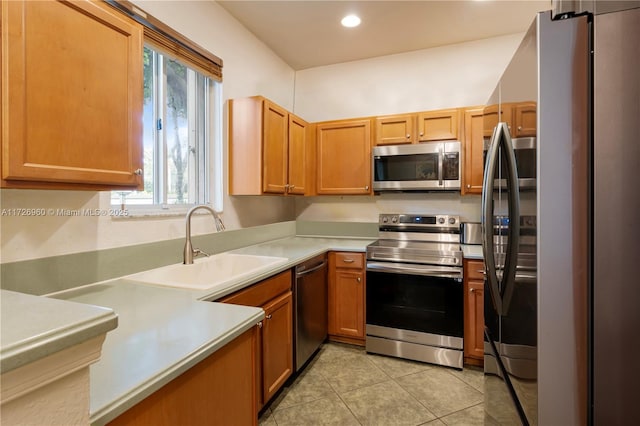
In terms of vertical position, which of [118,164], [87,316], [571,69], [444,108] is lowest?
[87,316]

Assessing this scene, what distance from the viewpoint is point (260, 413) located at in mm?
1785

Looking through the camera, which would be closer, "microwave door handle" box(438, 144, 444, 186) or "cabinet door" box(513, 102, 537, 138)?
"cabinet door" box(513, 102, 537, 138)

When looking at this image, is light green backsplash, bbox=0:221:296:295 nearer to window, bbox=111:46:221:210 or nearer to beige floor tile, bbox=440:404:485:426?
window, bbox=111:46:221:210

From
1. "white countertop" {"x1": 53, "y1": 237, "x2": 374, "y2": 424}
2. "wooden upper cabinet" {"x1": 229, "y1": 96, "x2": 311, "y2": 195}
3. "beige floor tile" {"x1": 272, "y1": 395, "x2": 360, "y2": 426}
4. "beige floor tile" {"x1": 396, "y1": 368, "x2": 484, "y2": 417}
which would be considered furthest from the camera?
"wooden upper cabinet" {"x1": 229, "y1": 96, "x2": 311, "y2": 195}

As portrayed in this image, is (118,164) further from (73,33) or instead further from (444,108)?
(444,108)

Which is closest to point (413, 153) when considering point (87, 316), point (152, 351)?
point (152, 351)

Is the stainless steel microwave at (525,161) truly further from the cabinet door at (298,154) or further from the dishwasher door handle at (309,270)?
the cabinet door at (298,154)

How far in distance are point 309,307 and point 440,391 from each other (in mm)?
1012

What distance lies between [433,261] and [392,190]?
75 cm

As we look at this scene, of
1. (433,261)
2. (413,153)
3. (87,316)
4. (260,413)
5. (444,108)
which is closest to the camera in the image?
(87,316)

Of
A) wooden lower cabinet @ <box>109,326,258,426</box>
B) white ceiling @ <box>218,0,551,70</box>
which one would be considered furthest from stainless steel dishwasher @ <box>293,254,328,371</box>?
white ceiling @ <box>218,0,551,70</box>

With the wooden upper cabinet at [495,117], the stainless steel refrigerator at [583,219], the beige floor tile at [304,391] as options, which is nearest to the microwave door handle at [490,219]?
the wooden upper cabinet at [495,117]

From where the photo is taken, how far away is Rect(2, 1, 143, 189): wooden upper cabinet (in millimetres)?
919

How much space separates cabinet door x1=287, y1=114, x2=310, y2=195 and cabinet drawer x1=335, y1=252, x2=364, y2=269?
72 cm
